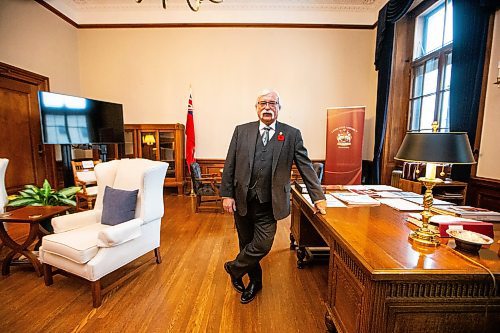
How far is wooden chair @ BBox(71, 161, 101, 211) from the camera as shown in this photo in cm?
381

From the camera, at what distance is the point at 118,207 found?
216cm

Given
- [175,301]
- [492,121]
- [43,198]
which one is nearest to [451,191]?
[492,121]

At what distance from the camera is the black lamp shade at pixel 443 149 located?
43.9 inches

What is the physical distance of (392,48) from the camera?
411 cm

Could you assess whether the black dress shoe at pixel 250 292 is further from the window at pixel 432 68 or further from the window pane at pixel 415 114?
the window pane at pixel 415 114

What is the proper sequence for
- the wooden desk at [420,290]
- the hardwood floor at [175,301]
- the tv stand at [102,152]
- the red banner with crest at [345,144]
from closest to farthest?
1. the wooden desk at [420,290]
2. the hardwood floor at [175,301]
3. the red banner with crest at [345,144]
4. the tv stand at [102,152]

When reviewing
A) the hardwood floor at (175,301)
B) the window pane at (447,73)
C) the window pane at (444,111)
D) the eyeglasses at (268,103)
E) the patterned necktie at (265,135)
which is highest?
the window pane at (447,73)

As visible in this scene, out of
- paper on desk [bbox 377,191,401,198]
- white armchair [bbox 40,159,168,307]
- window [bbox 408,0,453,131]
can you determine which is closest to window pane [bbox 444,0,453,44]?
window [bbox 408,0,453,131]

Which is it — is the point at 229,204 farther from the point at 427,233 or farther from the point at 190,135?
the point at 190,135

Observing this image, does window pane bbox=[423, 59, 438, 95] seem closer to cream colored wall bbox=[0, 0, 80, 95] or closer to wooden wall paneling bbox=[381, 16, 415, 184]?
wooden wall paneling bbox=[381, 16, 415, 184]

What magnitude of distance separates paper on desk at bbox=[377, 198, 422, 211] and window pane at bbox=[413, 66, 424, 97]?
9.82 feet

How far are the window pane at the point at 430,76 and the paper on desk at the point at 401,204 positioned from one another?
8.75 ft

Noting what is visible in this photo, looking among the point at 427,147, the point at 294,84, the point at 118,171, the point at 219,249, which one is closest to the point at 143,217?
the point at 118,171

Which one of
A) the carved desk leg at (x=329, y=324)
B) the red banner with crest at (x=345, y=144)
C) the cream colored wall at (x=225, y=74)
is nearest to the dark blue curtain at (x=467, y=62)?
the red banner with crest at (x=345, y=144)
